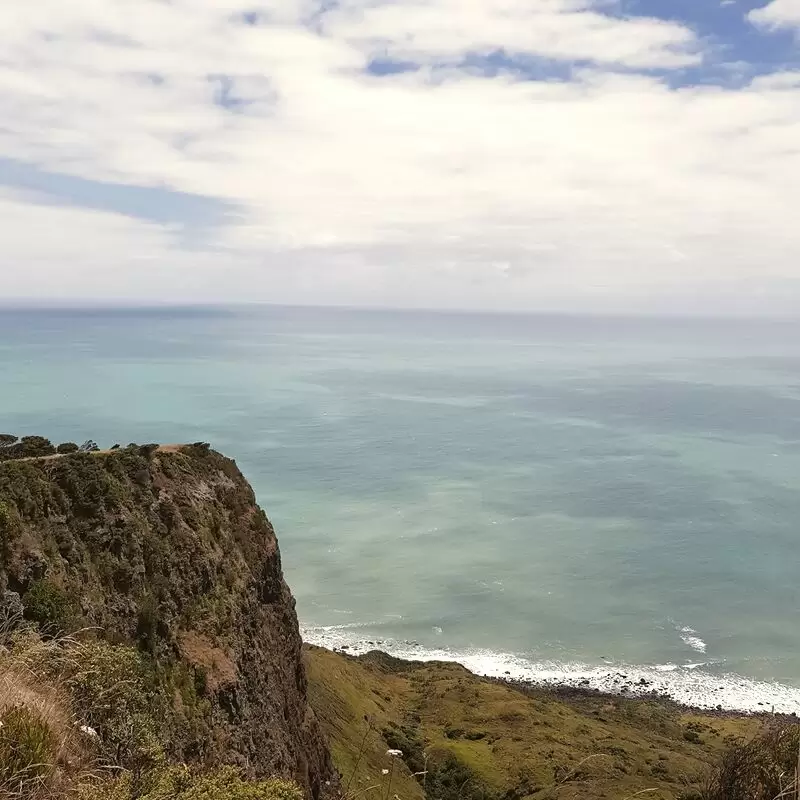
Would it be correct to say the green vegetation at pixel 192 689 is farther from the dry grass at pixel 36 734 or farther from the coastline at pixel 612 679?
the coastline at pixel 612 679

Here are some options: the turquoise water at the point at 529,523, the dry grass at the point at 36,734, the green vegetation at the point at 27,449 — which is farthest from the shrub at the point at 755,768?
the turquoise water at the point at 529,523

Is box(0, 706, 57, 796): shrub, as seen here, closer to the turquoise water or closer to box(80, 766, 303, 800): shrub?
box(80, 766, 303, 800): shrub

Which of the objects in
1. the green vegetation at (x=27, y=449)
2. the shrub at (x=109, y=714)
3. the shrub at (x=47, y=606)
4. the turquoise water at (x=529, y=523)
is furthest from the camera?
the turquoise water at (x=529, y=523)

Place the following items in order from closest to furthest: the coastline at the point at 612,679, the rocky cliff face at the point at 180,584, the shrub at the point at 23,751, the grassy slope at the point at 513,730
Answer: the shrub at the point at 23,751 < the rocky cliff face at the point at 180,584 < the grassy slope at the point at 513,730 < the coastline at the point at 612,679

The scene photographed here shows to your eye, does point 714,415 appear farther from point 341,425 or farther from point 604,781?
point 604,781

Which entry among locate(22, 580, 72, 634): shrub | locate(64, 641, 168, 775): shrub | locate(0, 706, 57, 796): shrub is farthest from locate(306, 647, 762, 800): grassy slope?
locate(0, 706, 57, 796): shrub
